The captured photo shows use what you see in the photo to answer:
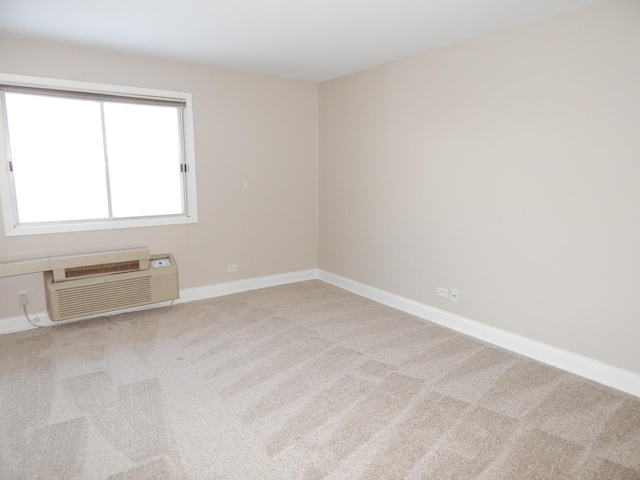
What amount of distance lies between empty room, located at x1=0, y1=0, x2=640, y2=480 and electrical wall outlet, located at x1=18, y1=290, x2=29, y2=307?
48mm

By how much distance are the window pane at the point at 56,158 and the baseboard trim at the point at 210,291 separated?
3.00 feet

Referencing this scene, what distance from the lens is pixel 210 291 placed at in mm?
4492

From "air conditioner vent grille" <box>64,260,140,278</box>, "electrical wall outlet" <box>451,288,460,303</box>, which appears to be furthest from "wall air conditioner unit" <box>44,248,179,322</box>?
"electrical wall outlet" <box>451,288,460,303</box>

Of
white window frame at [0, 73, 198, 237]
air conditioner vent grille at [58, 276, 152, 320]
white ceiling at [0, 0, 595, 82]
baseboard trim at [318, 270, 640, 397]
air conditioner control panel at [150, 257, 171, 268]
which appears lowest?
baseboard trim at [318, 270, 640, 397]

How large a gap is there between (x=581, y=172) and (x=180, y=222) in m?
3.69

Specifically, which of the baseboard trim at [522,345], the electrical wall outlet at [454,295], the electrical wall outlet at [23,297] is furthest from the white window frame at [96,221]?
the electrical wall outlet at [454,295]

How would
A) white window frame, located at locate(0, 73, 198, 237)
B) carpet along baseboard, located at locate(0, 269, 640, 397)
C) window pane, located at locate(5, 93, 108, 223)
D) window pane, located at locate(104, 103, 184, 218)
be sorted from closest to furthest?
carpet along baseboard, located at locate(0, 269, 640, 397) < white window frame, located at locate(0, 73, 198, 237) < window pane, located at locate(5, 93, 108, 223) < window pane, located at locate(104, 103, 184, 218)

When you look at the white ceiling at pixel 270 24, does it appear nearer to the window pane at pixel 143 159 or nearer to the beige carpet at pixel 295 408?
the window pane at pixel 143 159

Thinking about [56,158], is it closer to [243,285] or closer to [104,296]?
[104,296]

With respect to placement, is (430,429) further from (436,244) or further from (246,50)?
(246,50)

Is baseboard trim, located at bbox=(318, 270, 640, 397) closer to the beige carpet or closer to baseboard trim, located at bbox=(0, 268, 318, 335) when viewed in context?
the beige carpet

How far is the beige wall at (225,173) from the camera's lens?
3488 mm

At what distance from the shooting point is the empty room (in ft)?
7.08

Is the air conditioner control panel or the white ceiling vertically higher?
the white ceiling
